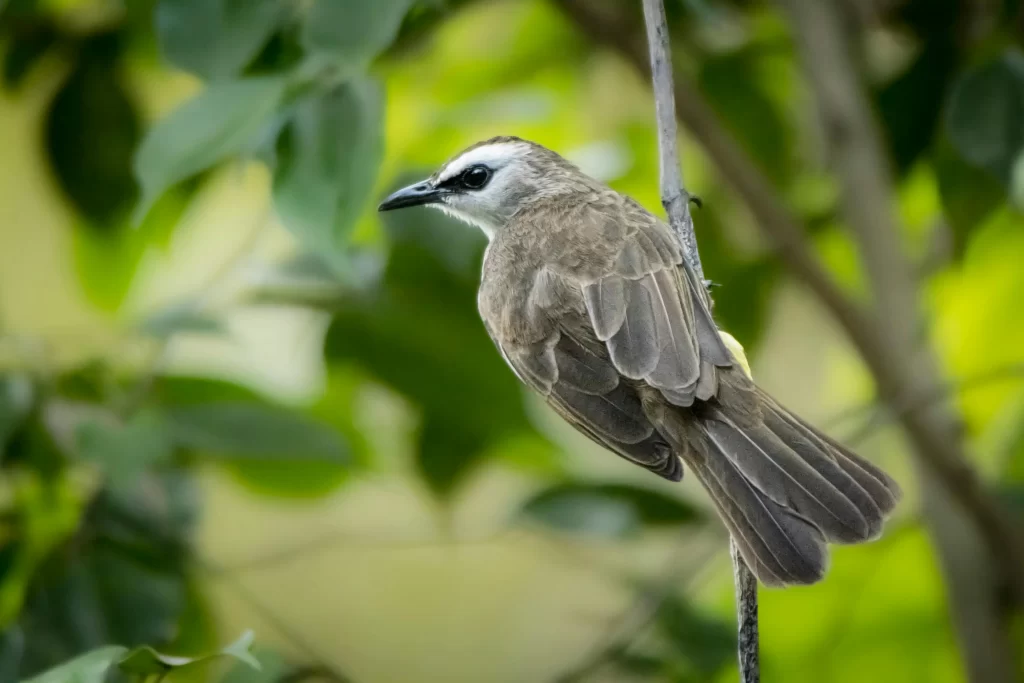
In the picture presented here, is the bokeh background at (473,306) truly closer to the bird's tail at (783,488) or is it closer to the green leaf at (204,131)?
the green leaf at (204,131)

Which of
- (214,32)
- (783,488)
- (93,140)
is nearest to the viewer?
(783,488)

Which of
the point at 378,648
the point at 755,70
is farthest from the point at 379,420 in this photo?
the point at 378,648

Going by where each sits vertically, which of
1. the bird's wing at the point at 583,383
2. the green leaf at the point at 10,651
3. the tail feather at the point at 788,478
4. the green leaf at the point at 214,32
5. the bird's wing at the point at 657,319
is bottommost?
the green leaf at the point at 10,651

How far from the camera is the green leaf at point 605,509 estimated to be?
6.46 feet

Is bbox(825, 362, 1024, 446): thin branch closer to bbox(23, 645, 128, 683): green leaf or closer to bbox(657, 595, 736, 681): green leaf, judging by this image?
bbox(657, 595, 736, 681): green leaf

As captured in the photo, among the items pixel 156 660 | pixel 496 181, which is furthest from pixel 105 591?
pixel 496 181

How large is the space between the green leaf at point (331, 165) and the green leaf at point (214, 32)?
95 millimetres

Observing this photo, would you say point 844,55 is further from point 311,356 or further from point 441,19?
point 311,356

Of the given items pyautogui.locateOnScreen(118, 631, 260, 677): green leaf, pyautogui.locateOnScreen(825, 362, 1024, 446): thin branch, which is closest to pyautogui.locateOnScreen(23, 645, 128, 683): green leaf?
pyautogui.locateOnScreen(118, 631, 260, 677): green leaf

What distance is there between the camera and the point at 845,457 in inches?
51.9

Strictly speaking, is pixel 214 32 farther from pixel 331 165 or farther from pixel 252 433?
pixel 252 433

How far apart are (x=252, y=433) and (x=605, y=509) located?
59cm

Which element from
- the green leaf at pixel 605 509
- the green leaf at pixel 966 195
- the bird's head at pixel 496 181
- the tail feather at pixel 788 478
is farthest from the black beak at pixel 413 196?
the green leaf at pixel 966 195

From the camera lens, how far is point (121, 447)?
5.57 feet
